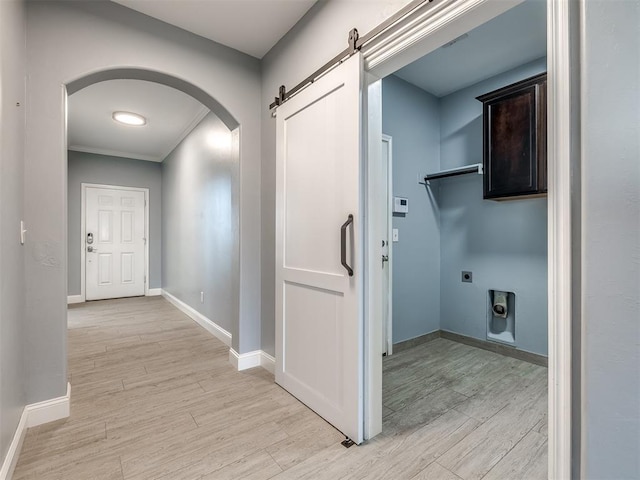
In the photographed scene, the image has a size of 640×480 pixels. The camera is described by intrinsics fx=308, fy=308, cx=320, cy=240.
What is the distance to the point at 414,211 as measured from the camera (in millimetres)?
3164

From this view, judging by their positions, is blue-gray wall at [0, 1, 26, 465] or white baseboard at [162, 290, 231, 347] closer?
blue-gray wall at [0, 1, 26, 465]

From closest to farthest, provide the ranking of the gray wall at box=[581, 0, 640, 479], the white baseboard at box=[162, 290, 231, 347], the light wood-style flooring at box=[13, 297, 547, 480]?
the gray wall at box=[581, 0, 640, 479]
the light wood-style flooring at box=[13, 297, 547, 480]
the white baseboard at box=[162, 290, 231, 347]

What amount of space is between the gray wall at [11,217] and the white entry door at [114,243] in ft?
14.5

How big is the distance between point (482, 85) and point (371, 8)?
1968mm

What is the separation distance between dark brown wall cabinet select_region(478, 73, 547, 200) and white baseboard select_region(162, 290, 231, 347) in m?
2.88

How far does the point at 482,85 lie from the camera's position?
3.00 metres

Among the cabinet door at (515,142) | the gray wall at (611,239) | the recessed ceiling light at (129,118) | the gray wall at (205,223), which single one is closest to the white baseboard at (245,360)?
the gray wall at (205,223)

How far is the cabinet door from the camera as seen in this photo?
2.38m

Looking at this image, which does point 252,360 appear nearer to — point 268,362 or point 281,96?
point 268,362

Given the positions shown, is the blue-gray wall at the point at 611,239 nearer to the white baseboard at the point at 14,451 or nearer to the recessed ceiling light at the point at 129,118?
the white baseboard at the point at 14,451

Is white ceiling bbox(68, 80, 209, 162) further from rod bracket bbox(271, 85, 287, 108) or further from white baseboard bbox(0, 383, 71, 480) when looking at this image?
white baseboard bbox(0, 383, 71, 480)

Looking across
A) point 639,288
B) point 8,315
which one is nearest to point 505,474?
point 639,288

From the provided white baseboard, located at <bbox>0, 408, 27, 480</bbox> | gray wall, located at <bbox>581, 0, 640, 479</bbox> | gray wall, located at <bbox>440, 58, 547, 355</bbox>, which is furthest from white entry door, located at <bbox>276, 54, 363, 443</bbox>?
gray wall, located at <bbox>440, 58, 547, 355</bbox>

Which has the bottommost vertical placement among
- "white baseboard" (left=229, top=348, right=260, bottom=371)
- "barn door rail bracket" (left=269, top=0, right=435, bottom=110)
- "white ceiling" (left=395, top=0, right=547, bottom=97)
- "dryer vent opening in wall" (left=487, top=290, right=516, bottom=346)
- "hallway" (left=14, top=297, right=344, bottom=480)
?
"hallway" (left=14, top=297, right=344, bottom=480)
